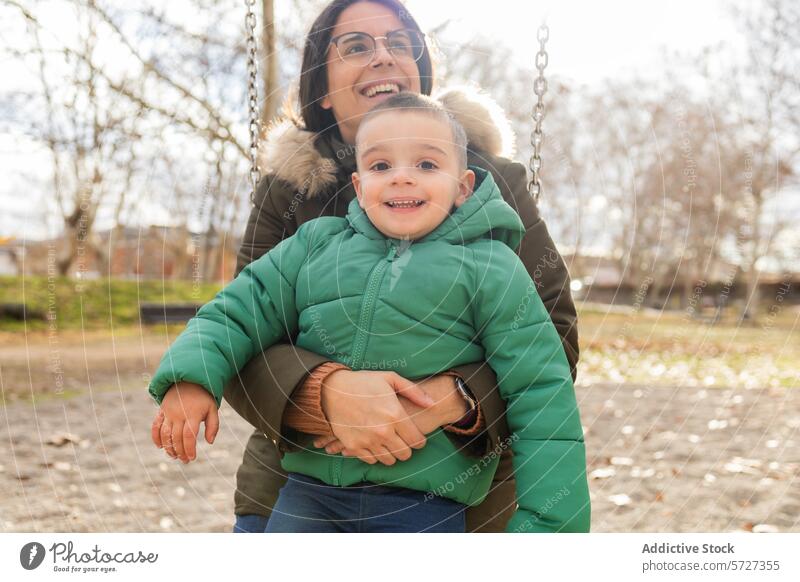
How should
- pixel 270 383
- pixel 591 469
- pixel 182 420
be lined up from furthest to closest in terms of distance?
pixel 591 469 → pixel 270 383 → pixel 182 420

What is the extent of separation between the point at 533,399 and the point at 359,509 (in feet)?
1.19

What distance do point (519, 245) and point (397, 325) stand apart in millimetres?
340

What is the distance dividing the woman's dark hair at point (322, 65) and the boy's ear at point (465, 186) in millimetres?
381

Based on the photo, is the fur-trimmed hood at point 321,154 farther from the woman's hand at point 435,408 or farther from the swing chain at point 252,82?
the woman's hand at point 435,408

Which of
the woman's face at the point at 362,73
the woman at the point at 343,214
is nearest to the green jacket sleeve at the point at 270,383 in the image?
the woman at the point at 343,214

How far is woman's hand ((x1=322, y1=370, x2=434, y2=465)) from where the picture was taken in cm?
127

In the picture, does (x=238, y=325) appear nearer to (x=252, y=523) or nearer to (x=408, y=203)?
(x=408, y=203)

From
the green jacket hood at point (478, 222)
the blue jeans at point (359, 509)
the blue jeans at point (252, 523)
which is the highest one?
the green jacket hood at point (478, 222)

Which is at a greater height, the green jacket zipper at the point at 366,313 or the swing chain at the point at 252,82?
the swing chain at the point at 252,82

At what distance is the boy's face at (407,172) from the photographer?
132 centimetres

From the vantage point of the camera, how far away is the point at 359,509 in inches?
51.6

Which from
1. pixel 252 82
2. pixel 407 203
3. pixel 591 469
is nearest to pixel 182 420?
pixel 407 203

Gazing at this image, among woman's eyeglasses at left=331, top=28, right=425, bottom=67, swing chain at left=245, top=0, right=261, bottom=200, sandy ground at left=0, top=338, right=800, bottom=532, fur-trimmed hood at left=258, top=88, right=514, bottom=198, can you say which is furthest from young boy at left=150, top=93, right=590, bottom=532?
sandy ground at left=0, top=338, right=800, bottom=532
